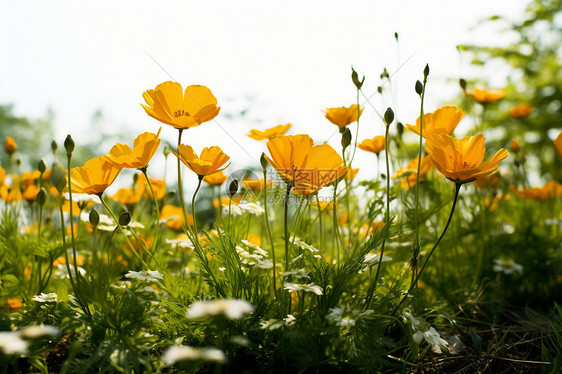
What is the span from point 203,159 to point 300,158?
26 cm

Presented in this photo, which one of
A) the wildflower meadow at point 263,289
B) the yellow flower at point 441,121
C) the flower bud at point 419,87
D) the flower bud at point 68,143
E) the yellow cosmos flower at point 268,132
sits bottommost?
the wildflower meadow at point 263,289

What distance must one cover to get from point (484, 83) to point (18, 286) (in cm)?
563

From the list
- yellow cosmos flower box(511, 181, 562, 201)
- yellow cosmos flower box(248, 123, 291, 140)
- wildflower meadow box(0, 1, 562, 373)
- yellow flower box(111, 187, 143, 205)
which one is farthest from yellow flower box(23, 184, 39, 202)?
yellow cosmos flower box(511, 181, 562, 201)

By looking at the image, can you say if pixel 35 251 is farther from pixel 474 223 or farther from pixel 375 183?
pixel 474 223

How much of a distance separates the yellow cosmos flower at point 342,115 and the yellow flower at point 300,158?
0.35 metres

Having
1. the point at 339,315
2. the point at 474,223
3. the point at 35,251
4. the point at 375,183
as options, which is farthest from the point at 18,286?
the point at 474,223

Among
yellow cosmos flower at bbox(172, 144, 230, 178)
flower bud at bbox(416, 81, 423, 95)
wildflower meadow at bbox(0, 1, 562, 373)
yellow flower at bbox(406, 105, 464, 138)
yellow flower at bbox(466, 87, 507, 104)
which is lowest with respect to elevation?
wildflower meadow at bbox(0, 1, 562, 373)

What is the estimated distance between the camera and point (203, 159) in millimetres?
1051

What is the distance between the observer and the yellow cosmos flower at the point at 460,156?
0.93m

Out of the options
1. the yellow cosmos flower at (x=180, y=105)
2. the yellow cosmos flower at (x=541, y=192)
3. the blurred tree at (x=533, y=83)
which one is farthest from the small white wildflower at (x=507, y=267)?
the blurred tree at (x=533, y=83)

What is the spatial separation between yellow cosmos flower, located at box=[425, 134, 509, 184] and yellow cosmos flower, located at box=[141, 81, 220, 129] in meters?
0.54

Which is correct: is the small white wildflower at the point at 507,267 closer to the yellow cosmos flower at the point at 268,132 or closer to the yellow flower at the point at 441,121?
the yellow flower at the point at 441,121

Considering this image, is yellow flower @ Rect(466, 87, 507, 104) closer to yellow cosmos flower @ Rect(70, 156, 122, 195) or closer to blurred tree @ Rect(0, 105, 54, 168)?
yellow cosmos flower @ Rect(70, 156, 122, 195)

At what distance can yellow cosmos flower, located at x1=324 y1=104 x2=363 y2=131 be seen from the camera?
51.5 inches
